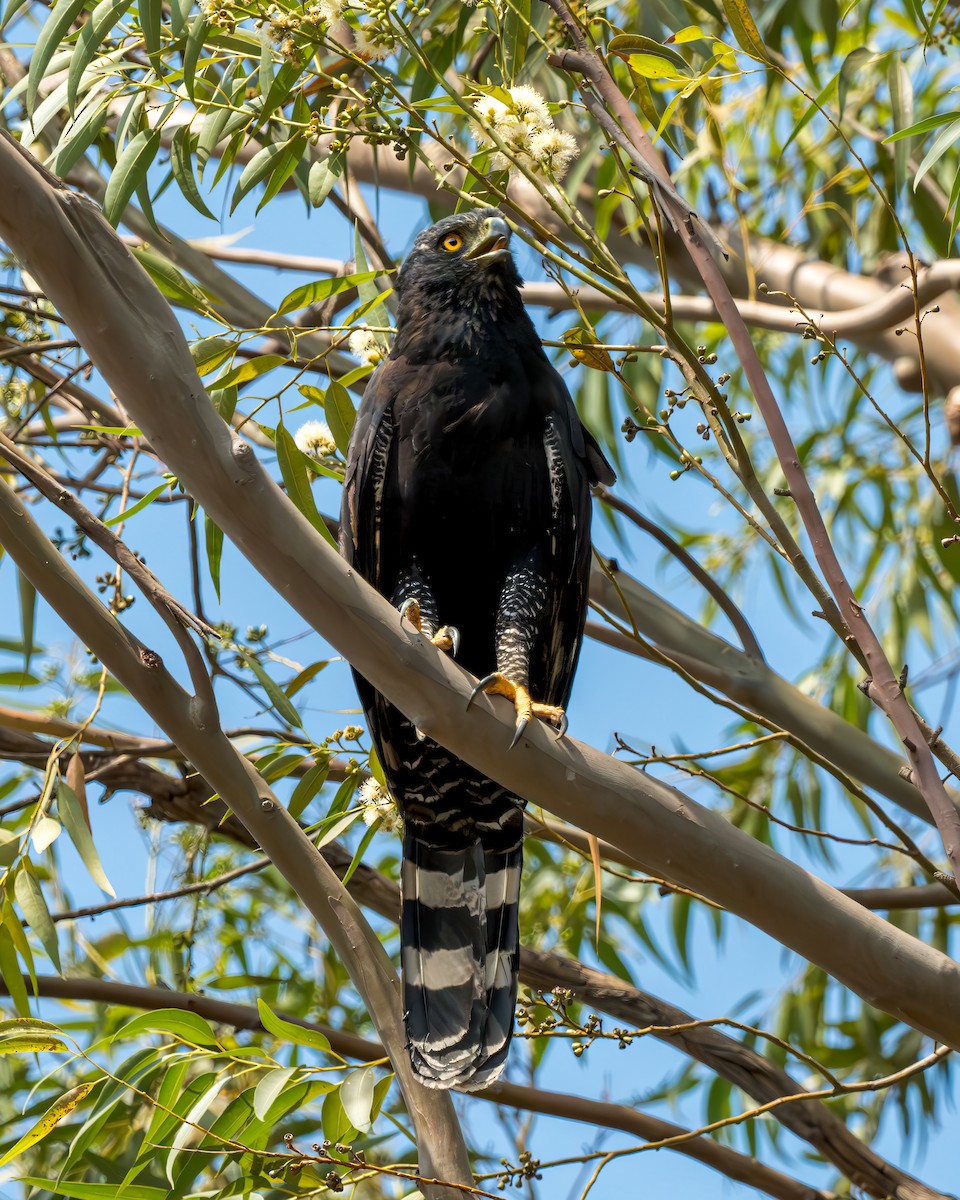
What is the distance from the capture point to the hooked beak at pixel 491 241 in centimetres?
333

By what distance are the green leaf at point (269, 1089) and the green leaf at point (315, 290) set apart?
1482 mm

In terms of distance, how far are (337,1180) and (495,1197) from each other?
0.90 ft

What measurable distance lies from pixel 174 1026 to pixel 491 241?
201 centimetres

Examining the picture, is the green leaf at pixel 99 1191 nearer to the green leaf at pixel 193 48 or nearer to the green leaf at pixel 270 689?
the green leaf at pixel 270 689

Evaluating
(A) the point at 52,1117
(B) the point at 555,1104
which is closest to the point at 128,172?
(A) the point at 52,1117

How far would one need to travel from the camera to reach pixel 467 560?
3.07 m

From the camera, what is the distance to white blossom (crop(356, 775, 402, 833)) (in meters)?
2.92

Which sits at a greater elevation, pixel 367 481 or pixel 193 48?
pixel 193 48

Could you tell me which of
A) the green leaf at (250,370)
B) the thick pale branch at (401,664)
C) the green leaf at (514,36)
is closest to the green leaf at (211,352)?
the green leaf at (250,370)

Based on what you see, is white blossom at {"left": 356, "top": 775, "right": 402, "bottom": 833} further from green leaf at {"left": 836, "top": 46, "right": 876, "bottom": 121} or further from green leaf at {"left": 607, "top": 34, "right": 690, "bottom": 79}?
green leaf at {"left": 836, "top": 46, "right": 876, "bottom": 121}

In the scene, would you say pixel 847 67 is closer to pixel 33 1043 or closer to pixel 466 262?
pixel 466 262

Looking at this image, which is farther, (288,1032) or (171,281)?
(171,281)

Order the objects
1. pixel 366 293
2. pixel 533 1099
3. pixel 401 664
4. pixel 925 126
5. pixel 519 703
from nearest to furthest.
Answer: pixel 401 664
pixel 925 126
pixel 519 703
pixel 533 1099
pixel 366 293

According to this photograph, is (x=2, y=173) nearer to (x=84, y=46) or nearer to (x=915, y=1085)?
(x=84, y=46)
